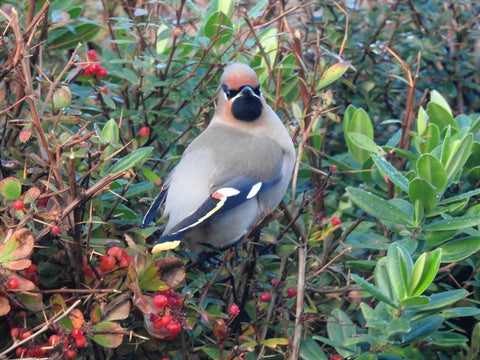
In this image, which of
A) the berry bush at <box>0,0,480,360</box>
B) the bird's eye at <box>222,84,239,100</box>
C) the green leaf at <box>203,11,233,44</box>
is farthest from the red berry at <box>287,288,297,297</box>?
the green leaf at <box>203,11,233,44</box>

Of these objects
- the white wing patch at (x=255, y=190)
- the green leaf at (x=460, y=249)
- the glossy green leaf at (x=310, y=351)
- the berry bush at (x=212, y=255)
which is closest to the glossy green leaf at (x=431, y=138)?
the berry bush at (x=212, y=255)

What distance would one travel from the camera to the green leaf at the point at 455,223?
2.21m

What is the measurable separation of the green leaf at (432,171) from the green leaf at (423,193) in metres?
0.06

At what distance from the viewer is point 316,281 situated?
2.56 metres

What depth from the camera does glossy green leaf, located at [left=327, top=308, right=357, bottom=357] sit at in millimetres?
2180

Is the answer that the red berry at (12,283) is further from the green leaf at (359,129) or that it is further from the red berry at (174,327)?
the green leaf at (359,129)

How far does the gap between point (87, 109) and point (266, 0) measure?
771 mm

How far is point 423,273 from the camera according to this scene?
200 cm

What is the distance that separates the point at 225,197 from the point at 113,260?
2.13ft

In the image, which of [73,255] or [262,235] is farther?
[262,235]

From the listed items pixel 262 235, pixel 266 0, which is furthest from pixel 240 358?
pixel 266 0

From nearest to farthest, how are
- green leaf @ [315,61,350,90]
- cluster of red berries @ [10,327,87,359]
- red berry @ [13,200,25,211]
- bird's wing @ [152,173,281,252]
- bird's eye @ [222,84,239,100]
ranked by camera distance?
cluster of red berries @ [10,327,87,359] → red berry @ [13,200,25,211] → bird's wing @ [152,173,281,252] → green leaf @ [315,61,350,90] → bird's eye @ [222,84,239,100]

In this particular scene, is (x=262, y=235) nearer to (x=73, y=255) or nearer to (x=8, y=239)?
(x=73, y=255)

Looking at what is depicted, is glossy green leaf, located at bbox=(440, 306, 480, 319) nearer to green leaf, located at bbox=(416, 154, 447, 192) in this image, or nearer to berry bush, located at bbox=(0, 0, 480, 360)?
berry bush, located at bbox=(0, 0, 480, 360)
